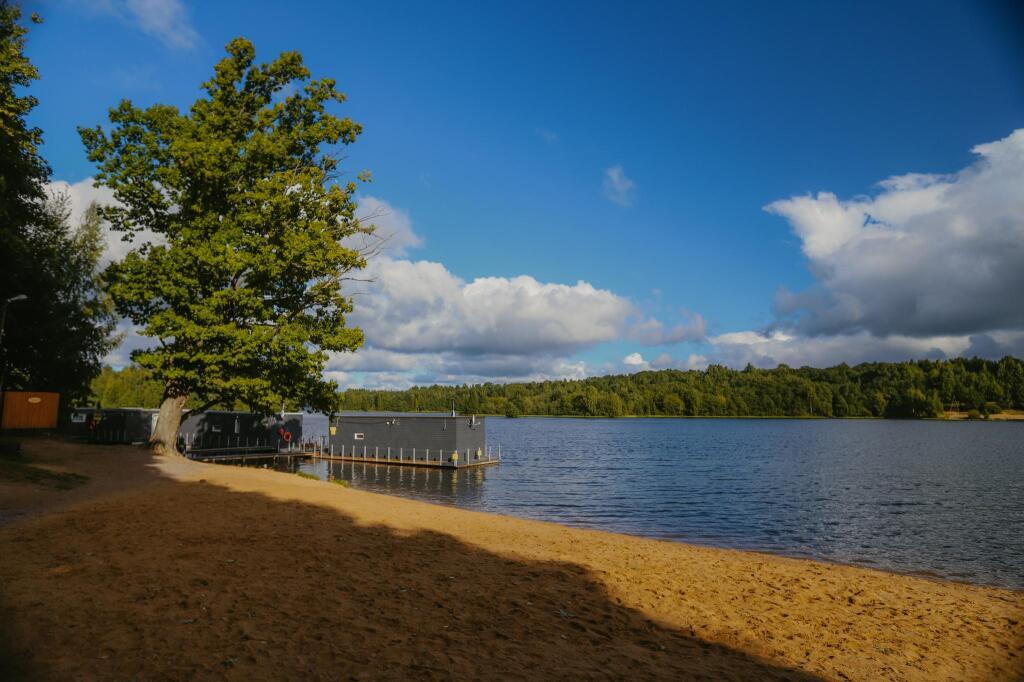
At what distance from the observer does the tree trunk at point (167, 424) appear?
1215 inches

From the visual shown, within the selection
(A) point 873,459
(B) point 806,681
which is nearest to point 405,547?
(B) point 806,681

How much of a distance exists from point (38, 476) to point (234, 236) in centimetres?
1320

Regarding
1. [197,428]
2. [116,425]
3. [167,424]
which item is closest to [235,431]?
[197,428]

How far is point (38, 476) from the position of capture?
65.9 feet

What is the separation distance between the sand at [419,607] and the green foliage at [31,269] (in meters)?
20.8

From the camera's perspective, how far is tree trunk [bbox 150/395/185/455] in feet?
101

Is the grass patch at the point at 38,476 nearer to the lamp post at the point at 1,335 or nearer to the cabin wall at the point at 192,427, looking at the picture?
the lamp post at the point at 1,335

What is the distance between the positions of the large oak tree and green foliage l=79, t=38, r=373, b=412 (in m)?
0.07

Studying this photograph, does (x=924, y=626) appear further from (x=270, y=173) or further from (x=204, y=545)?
(x=270, y=173)

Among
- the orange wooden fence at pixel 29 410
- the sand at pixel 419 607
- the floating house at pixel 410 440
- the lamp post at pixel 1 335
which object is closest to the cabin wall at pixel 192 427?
the floating house at pixel 410 440

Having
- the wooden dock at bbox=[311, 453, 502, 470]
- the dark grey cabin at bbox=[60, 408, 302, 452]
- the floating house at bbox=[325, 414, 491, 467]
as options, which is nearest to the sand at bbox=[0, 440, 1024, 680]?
the dark grey cabin at bbox=[60, 408, 302, 452]

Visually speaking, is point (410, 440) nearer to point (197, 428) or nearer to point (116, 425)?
point (197, 428)

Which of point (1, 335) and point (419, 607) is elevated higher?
point (1, 335)

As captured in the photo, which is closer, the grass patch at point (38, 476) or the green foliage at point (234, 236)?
the grass patch at point (38, 476)
